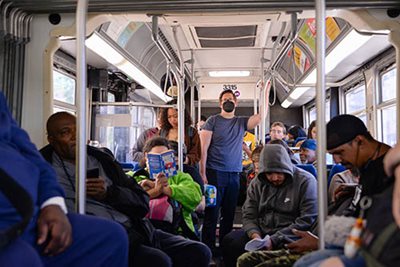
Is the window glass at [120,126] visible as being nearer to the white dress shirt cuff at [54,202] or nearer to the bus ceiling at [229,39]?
the bus ceiling at [229,39]

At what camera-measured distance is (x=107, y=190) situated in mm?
2404

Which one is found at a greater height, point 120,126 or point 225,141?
point 120,126

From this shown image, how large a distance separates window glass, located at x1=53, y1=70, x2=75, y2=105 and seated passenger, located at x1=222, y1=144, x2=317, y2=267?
2936 millimetres

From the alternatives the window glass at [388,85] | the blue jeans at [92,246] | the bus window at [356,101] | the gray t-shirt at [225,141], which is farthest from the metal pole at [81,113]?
the bus window at [356,101]

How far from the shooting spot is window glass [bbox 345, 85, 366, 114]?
640 centimetres

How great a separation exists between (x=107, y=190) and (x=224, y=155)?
2430 mm

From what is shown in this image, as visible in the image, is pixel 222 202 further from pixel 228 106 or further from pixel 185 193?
pixel 185 193

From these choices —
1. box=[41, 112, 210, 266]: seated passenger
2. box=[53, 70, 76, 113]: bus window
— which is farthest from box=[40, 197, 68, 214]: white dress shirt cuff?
box=[53, 70, 76, 113]: bus window

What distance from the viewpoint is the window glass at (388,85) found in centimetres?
518

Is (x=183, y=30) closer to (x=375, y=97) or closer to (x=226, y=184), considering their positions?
(x=226, y=184)

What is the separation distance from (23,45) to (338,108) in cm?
573

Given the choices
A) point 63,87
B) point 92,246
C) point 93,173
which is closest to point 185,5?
point 93,173

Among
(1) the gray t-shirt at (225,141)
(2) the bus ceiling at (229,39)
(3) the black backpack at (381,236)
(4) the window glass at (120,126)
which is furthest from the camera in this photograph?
(4) the window glass at (120,126)

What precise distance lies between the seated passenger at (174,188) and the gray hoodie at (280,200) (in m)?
A: 0.42
